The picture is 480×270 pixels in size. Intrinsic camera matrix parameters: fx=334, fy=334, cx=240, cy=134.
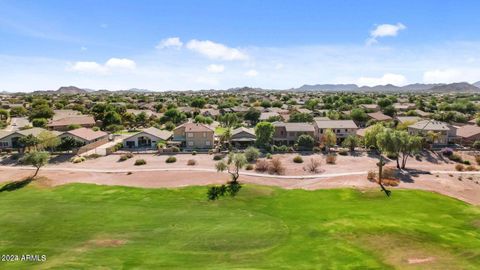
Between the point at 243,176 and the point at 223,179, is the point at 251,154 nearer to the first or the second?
the point at 243,176

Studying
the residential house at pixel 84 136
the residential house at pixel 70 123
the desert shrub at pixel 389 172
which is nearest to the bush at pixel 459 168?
the desert shrub at pixel 389 172

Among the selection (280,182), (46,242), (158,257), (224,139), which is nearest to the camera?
(158,257)

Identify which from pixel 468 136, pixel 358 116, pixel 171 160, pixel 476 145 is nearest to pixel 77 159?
pixel 171 160

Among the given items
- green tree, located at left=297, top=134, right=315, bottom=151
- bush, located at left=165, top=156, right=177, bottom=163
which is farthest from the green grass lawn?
green tree, located at left=297, top=134, right=315, bottom=151

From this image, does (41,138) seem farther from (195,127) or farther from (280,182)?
(280,182)

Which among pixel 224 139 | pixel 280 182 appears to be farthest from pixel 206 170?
pixel 224 139
